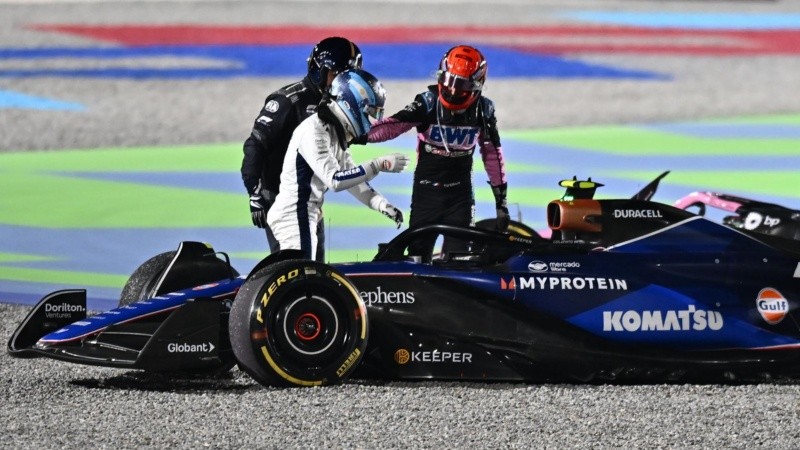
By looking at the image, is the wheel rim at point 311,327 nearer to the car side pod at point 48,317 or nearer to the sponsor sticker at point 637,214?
the car side pod at point 48,317

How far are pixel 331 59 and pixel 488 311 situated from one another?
2.37m

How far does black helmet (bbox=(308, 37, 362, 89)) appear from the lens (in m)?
10.5

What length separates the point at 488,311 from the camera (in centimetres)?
890

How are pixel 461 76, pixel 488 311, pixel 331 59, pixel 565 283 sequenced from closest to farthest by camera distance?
pixel 488 311
pixel 565 283
pixel 461 76
pixel 331 59

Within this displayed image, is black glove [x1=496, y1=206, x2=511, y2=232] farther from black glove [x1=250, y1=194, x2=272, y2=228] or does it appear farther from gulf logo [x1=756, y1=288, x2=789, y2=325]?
gulf logo [x1=756, y1=288, x2=789, y2=325]

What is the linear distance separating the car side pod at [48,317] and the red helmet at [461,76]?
2.77 metres

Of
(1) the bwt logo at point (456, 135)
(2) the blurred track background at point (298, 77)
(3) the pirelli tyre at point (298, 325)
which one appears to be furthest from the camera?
(2) the blurred track background at point (298, 77)

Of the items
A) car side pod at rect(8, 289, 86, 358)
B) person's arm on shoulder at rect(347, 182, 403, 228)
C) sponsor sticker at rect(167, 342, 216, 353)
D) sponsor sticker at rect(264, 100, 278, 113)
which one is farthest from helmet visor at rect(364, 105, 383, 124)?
car side pod at rect(8, 289, 86, 358)

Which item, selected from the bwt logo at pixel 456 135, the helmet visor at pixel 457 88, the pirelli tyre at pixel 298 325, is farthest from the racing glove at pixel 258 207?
the pirelli tyre at pixel 298 325

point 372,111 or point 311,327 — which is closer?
point 311,327

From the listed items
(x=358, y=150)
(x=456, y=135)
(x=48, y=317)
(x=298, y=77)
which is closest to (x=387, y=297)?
(x=48, y=317)

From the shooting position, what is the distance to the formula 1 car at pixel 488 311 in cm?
845

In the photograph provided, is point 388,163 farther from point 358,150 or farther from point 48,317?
point 358,150

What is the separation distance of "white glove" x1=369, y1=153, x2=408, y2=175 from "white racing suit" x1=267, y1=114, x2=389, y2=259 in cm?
2
